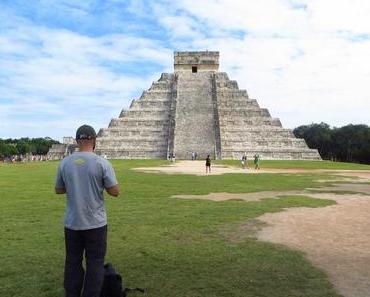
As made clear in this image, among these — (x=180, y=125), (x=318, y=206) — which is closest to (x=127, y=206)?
(x=318, y=206)

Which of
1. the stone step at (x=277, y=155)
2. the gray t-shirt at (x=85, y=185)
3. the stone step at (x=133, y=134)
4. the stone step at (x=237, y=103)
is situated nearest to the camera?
the gray t-shirt at (x=85, y=185)

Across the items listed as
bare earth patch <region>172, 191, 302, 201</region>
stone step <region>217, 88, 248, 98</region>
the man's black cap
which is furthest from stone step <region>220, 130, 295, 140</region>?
the man's black cap

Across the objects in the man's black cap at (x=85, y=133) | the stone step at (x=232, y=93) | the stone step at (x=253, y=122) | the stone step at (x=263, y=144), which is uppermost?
the stone step at (x=232, y=93)

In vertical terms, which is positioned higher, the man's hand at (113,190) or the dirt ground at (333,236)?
the man's hand at (113,190)

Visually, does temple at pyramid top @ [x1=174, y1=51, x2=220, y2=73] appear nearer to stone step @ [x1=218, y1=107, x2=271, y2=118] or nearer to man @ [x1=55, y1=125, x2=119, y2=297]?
stone step @ [x1=218, y1=107, x2=271, y2=118]

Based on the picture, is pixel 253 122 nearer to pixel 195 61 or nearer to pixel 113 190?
pixel 195 61

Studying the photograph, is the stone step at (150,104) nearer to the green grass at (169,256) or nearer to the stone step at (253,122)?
the stone step at (253,122)

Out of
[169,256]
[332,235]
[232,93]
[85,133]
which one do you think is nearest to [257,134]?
[232,93]

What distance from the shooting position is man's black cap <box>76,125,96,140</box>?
479cm

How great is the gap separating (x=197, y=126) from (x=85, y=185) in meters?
49.1

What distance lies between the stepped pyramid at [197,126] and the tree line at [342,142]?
868 inches

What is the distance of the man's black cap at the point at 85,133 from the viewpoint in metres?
4.79

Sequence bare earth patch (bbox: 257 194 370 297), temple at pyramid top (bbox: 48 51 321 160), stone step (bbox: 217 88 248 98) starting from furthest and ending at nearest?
stone step (bbox: 217 88 248 98) → temple at pyramid top (bbox: 48 51 321 160) → bare earth patch (bbox: 257 194 370 297)

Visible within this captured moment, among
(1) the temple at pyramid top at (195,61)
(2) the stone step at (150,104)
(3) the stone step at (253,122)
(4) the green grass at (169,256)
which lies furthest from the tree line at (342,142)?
(4) the green grass at (169,256)
